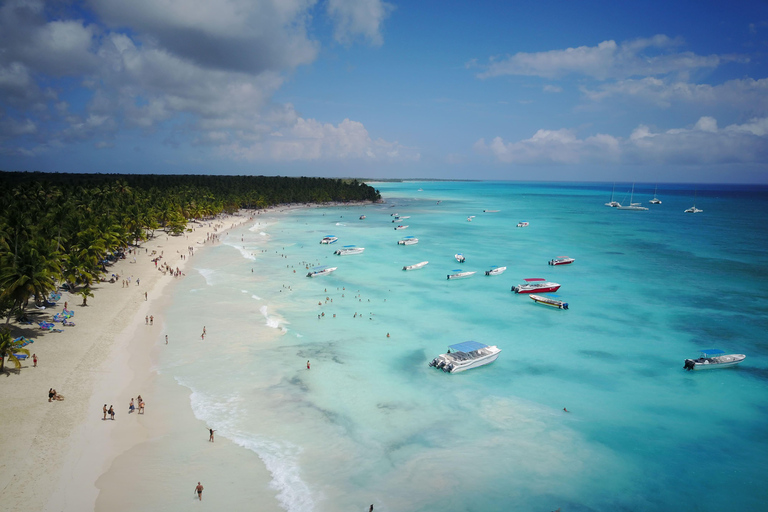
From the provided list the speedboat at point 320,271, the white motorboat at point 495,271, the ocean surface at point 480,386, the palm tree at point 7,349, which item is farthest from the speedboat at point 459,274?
the palm tree at point 7,349

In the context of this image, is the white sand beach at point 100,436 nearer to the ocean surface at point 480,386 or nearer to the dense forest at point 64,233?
the ocean surface at point 480,386

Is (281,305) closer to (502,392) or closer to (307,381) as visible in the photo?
(307,381)

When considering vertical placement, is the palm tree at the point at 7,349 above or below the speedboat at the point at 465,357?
above

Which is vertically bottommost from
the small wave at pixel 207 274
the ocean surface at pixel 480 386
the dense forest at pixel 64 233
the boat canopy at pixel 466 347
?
the ocean surface at pixel 480 386

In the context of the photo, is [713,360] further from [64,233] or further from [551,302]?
[64,233]

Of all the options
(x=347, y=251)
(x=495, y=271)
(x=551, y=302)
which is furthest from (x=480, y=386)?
(x=347, y=251)

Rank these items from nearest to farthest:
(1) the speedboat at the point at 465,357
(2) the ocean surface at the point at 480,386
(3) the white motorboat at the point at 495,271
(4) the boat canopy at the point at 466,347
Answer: (2) the ocean surface at the point at 480,386 < (1) the speedboat at the point at 465,357 < (4) the boat canopy at the point at 466,347 < (3) the white motorboat at the point at 495,271

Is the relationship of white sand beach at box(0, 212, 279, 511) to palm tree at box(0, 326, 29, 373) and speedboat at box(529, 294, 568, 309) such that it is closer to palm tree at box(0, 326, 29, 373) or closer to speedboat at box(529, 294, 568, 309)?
palm tree at box(0, 326, 29, 373)
